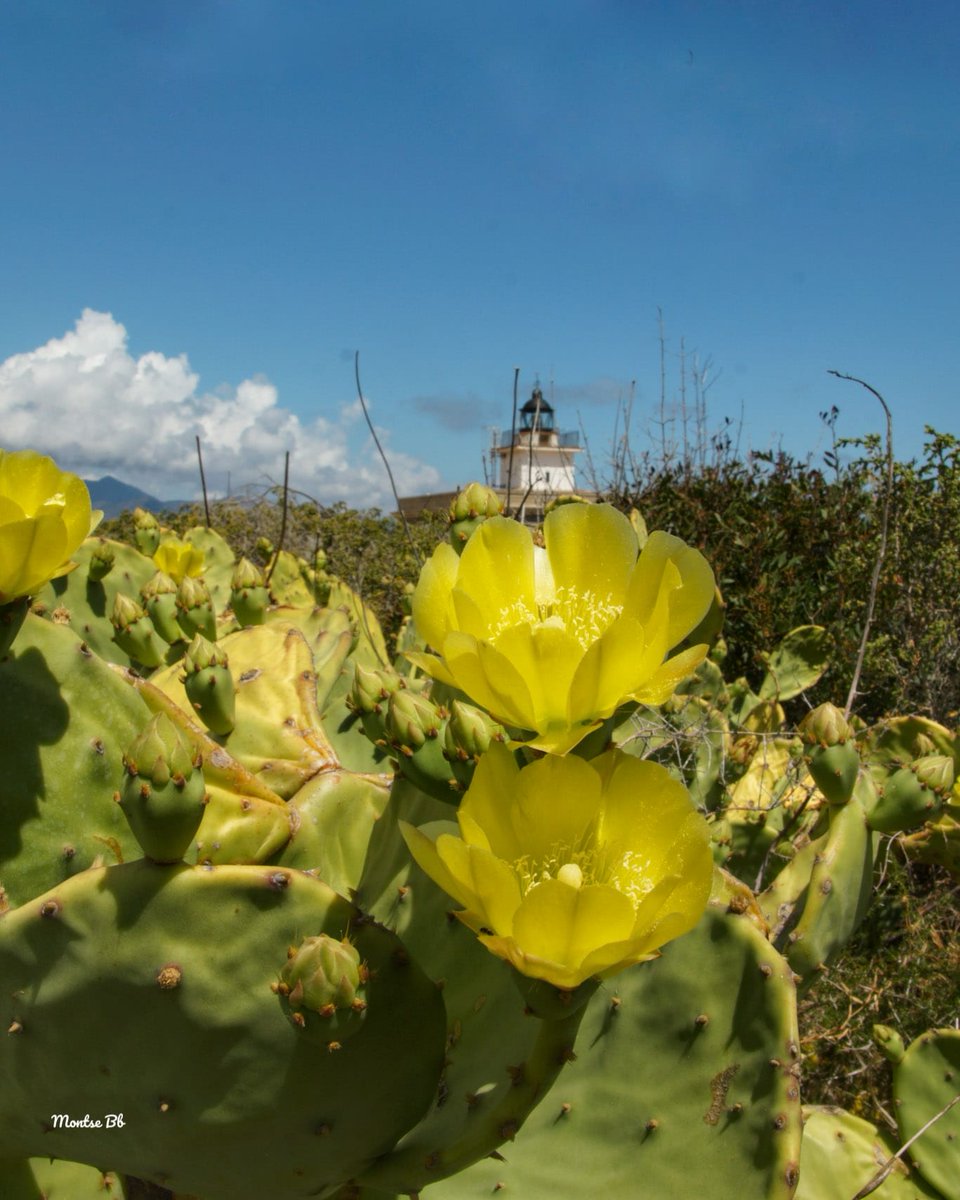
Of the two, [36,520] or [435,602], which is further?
[36,520]

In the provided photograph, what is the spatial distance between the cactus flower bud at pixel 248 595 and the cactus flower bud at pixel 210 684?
64cm

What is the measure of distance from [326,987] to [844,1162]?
5.66 feet

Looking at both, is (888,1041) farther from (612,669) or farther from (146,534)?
(146,534)

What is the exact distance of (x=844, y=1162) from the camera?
199 centimetres

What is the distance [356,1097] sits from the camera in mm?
950

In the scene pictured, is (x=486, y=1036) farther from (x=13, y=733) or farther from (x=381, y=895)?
(x=13, y=733)

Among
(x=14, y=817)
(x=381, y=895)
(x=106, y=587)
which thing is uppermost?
(x=106, y=587)

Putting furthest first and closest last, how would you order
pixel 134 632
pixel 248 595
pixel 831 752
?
pixel 248 595 → pixel 134 632 → pixel 831 752

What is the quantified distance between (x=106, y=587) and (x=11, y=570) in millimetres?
1909

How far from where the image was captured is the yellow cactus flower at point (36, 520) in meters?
0.96

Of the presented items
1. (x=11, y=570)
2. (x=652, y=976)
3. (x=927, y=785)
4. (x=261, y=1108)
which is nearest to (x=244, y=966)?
(x=261, y=1108)

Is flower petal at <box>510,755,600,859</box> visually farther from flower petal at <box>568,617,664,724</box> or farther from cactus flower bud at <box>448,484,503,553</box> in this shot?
cactus flower bud at <box>448,484,503,553</box>

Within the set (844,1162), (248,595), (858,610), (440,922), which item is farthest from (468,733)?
(858,610)

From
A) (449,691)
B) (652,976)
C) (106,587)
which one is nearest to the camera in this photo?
(652,976)
